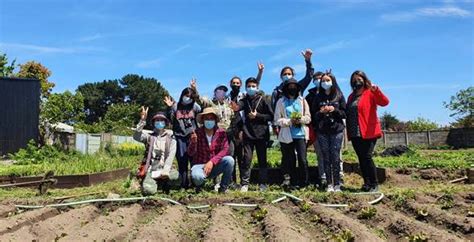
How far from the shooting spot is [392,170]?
831 cm

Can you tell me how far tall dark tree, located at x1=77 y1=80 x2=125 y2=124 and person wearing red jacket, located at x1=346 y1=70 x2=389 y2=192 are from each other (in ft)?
156

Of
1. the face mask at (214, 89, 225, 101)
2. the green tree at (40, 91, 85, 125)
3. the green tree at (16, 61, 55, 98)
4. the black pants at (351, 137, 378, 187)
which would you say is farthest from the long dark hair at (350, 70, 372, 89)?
the green tree at (16, 61, 55, 98)

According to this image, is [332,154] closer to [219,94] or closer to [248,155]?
[248,155]

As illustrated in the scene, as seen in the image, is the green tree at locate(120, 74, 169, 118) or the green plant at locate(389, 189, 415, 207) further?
the green tree at locate(120, 74, 169, 118)

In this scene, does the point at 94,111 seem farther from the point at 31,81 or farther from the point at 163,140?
the point at 163,140

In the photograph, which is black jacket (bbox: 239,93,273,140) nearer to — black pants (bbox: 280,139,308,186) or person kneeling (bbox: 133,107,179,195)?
black pants (bbox: 280,139,308,186)

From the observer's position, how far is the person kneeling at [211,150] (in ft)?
20.0

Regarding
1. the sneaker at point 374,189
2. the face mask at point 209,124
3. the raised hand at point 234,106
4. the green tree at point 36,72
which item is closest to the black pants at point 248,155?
the raised hand at point 234,106

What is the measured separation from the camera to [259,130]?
21.5ft

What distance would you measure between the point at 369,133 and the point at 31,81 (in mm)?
16049

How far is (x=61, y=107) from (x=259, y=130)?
2289 centimetres

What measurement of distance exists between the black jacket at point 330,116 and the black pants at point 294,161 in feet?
1.14

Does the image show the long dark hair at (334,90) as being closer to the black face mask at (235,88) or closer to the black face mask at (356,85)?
the black face mask at (356,85)

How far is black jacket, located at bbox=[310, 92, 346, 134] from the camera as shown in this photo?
6176 mm
